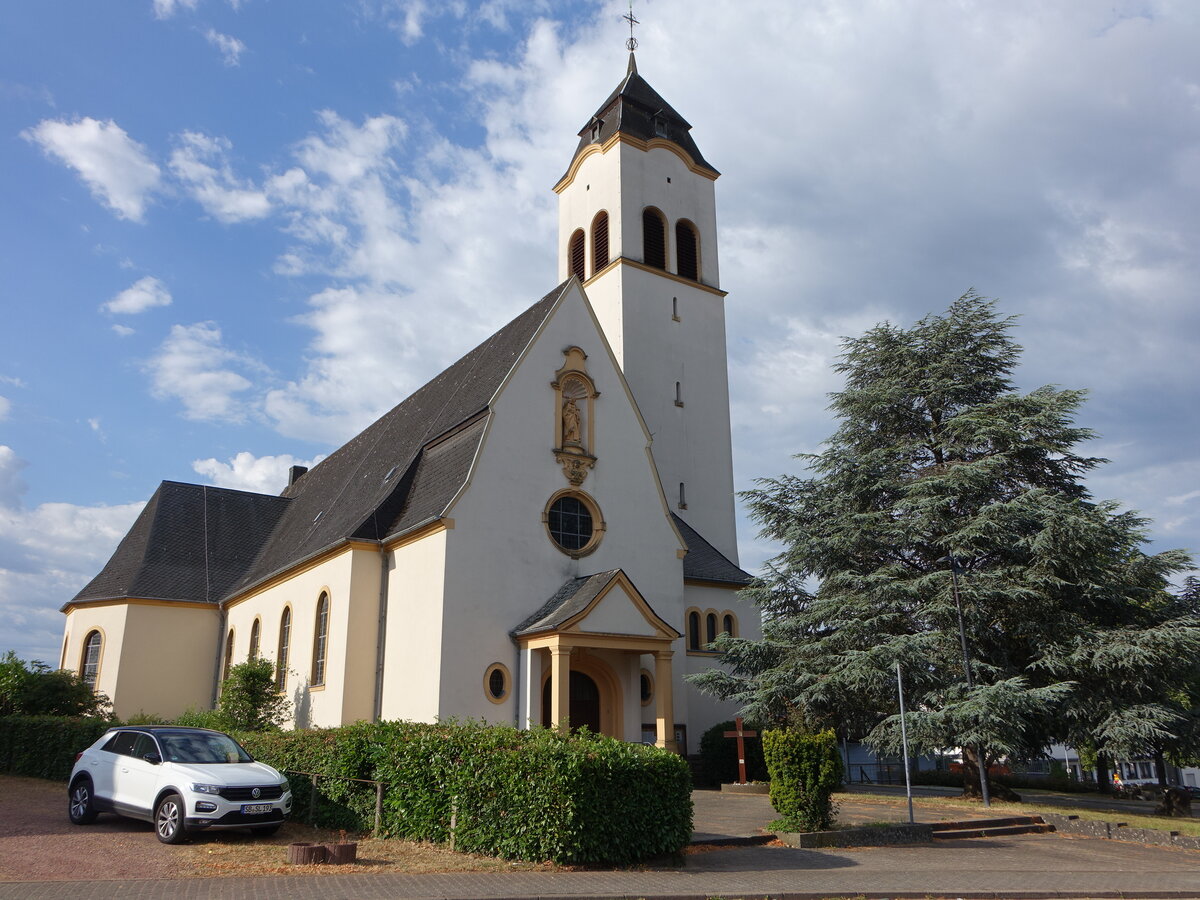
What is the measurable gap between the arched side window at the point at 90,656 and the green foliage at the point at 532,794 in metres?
23.5

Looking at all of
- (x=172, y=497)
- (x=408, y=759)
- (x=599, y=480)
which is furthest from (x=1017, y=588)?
(x=172, y=497)

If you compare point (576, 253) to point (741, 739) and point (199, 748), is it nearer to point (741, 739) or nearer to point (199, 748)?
point (741, 739)

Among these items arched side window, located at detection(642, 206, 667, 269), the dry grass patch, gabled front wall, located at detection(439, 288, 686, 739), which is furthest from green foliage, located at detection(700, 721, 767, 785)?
arched side window, located at detection(642, 206, 667, 269)

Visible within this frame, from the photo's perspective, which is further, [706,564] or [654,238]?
[654,238]

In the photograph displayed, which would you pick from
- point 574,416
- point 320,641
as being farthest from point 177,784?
point 574,416

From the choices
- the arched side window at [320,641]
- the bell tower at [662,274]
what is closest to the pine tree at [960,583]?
the bell tower at [662,274]

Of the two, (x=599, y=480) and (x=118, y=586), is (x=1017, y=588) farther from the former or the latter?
(x=118, y=586)

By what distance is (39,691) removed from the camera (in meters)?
26.7

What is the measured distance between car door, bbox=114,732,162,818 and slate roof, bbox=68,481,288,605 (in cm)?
2063

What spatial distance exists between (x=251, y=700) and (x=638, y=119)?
24.8m

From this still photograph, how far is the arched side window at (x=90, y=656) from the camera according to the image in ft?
107

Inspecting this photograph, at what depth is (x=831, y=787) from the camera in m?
14.3

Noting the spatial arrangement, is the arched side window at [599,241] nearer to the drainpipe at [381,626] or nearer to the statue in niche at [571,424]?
the statue in niche at [571,424]

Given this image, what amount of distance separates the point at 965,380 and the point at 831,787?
13.5m
